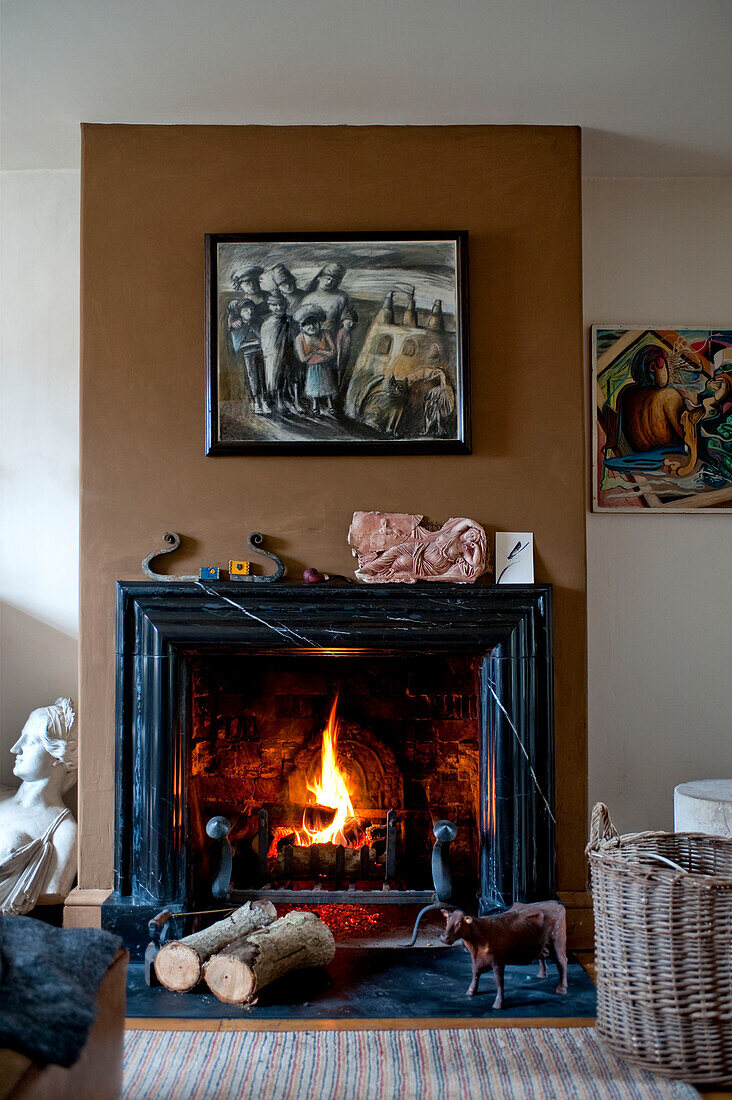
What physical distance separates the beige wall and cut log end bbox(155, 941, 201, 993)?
0.44 meters

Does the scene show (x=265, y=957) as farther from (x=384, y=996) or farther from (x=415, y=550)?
(x=415, y=550)

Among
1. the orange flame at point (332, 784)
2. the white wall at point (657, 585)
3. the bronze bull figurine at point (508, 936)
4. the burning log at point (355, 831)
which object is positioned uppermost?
the white wall at point (657, 585)

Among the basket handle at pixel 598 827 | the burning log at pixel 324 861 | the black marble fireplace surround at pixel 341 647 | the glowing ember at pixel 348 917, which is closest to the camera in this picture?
the basket handle at pixel 598 827

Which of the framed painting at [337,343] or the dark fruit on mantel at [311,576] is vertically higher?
the framed painting at [337,343]

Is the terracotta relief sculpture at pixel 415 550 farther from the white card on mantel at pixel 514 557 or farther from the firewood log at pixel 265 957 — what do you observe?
the firewood log at pixel 265 957

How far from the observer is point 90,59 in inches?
100

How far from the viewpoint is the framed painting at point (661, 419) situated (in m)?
3.21

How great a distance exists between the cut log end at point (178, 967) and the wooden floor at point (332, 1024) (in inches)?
5.1

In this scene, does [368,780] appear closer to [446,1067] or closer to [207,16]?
[446,1067]

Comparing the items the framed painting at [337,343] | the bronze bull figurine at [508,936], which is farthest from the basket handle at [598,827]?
the framed painting at [337,343]

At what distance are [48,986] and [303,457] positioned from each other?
5.48ft

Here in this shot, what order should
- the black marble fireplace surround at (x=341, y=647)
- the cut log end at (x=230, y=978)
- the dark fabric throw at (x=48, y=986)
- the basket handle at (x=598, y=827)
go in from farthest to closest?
the black marble fireplace surround at (x=341, y=647) → the cut log end at (x=230, y=978) → the basket handle at (x=598, y=827) → the dark fabric throw at (x=48, y=986)

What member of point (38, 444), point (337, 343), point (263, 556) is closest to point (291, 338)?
point (337, 343)

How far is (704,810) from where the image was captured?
8.46 ft
